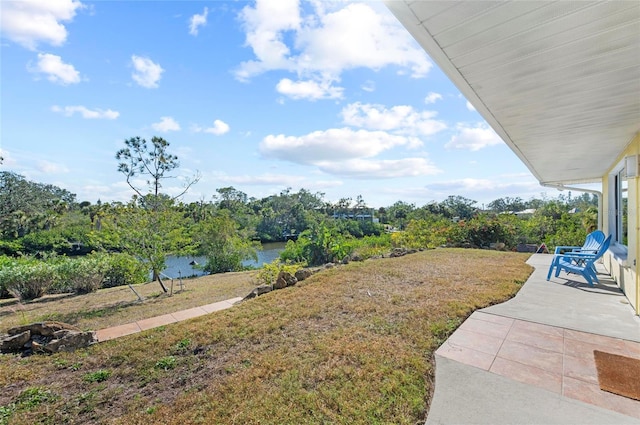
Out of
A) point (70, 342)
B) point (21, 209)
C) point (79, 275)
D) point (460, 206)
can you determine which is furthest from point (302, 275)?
point (460, 206)

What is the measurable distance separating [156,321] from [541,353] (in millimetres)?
4754

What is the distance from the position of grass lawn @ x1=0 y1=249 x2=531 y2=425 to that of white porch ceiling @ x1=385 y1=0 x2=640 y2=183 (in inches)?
92.9

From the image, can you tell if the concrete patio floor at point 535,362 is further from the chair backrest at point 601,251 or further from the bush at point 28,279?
the bush at point 28,279

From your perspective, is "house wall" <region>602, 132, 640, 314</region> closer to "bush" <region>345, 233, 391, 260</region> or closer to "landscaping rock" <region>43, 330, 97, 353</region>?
"bush" <region>345, 233, 391, 260</region>

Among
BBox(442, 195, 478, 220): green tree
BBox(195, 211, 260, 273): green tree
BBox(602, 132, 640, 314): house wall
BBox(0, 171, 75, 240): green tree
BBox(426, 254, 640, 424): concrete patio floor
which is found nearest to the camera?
BBox(426, 254, 640, 424): concrete patio floor

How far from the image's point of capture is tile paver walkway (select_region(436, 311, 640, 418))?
2.22 meters

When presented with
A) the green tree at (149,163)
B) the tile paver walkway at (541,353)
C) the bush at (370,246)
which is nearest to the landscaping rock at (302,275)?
the tile paver walkway at (541,353)

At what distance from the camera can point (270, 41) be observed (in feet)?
15.7

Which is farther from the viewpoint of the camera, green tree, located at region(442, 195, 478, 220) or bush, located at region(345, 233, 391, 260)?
green tree, located at region(442, 195, 478, 220)

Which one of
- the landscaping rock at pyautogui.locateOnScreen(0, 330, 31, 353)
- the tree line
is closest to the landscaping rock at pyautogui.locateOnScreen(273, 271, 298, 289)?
the tree line

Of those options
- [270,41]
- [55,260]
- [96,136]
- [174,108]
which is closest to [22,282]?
[55,260]

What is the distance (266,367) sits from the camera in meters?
2.77

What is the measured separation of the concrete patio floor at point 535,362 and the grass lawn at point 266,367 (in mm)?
202

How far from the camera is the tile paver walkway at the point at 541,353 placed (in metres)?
2.22
